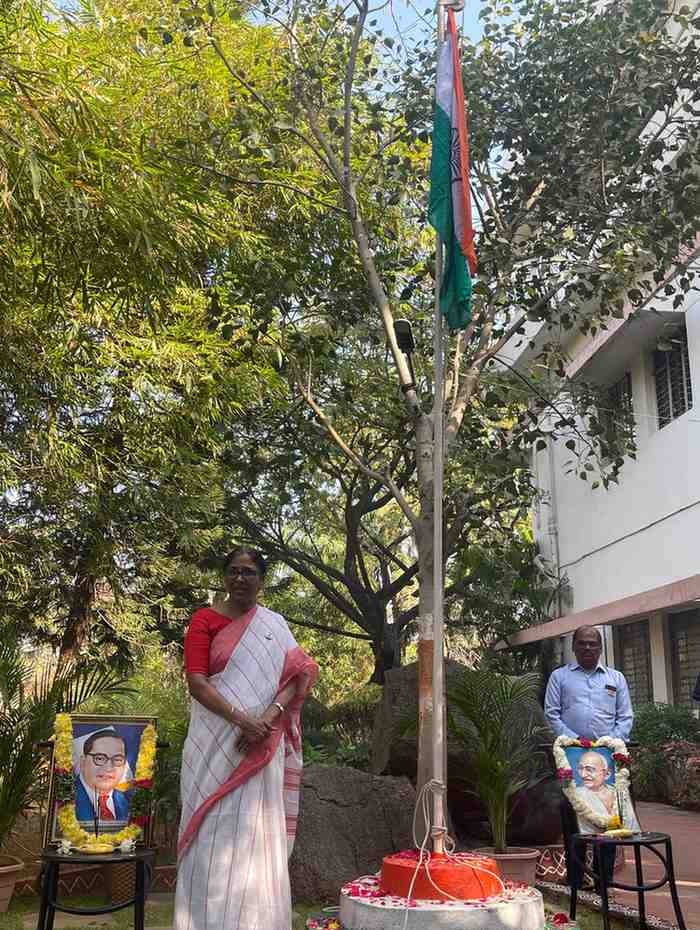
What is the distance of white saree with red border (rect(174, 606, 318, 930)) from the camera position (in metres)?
4.20

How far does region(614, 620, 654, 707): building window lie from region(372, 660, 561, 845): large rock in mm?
7098

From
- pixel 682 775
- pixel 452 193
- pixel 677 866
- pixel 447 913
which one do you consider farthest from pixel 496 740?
pixel 682 775

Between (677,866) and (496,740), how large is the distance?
2071mm

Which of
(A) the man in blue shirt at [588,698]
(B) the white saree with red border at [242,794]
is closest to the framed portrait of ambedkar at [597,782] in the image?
(A) the man in blue shirt at [588,698]

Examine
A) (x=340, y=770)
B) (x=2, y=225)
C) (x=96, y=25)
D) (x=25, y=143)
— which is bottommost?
(x=340, y=770)

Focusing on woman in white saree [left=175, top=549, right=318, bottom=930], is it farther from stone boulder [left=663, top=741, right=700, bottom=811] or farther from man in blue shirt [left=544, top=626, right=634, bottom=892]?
stone boulder [left=663, top=741, right=700, bottom=811]

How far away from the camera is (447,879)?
4.34 metres

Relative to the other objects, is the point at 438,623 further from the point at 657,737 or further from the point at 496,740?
the point at 657,737

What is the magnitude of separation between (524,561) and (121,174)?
479 inches

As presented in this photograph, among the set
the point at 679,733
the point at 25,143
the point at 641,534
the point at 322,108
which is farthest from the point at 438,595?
the point at 641,534

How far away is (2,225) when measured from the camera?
588 centimetres

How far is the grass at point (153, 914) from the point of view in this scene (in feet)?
19.1

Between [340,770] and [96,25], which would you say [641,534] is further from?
[96,25]

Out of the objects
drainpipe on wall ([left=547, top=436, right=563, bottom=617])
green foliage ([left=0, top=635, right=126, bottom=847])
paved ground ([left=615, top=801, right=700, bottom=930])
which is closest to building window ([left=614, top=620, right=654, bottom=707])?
drainpipe on wall ([left=547, top=436, right=563, bottom=617])
